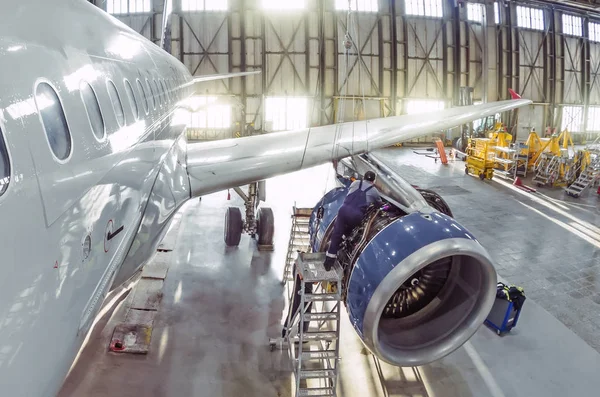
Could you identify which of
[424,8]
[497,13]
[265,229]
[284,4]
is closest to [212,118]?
[284,4]

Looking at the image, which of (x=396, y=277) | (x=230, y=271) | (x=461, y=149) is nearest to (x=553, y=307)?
(x=396, y=277)

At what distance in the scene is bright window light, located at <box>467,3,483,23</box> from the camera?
33131mm

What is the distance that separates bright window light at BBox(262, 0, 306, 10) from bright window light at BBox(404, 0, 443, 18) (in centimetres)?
764

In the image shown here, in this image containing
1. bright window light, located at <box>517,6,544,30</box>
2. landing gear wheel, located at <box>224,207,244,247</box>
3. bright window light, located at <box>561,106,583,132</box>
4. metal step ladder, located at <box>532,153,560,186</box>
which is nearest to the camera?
landing gear wheel, located at <box>224,207,244,247</box>

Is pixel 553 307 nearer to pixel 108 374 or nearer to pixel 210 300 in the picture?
pixel 210 300

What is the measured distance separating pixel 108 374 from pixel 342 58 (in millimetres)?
28603

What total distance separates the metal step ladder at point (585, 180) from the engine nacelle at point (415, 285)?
15.2 m

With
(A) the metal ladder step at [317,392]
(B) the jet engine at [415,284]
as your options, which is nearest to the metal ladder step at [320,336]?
(A) the metal ladder step at [317,392]

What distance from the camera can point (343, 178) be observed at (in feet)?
26.2

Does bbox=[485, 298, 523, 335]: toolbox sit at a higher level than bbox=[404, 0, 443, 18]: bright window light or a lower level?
lower

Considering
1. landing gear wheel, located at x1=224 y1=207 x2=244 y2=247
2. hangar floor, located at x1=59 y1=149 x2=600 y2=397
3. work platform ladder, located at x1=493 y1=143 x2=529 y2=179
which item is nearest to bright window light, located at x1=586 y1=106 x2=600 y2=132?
work platform ladder, located at x1=493 y1=143 x2=529 y2=179

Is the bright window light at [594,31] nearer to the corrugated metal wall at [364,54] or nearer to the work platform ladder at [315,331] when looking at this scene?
the corrugated metal wall at [364,54]

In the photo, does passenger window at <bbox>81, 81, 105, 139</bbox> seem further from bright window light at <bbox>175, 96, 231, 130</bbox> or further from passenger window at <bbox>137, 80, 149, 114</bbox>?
bright window light at <bbox>175, 96, 231, 130</bbox>

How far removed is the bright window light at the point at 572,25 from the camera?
119 ft
